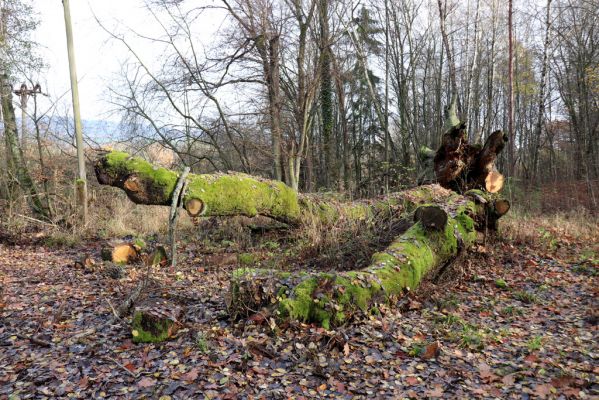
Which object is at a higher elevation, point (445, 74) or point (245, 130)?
point (445, 74)

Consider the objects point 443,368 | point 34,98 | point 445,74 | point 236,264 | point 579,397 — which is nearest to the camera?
point 579,397

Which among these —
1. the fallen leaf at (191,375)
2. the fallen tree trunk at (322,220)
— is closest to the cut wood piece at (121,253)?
the fallen tree trunk at (322,220)

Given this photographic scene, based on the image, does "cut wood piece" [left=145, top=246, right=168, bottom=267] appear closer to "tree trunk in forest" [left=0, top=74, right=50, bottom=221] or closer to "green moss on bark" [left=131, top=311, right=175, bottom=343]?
"green moss on bark" [left=131, top=311, right=175, bottom=343]

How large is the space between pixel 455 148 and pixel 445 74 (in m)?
19.1

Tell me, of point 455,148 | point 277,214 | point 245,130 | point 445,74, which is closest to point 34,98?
point 245,130

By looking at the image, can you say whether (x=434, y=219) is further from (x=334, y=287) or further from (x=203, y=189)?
(x=203, y=189)

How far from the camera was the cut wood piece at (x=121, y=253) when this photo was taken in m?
7.44

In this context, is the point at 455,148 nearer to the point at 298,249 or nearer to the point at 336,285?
the point at 298,249

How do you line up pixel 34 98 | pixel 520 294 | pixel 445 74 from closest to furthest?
pixel 520 294 < pixel 34 98 < pixel 445 74

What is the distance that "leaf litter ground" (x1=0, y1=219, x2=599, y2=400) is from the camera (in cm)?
342

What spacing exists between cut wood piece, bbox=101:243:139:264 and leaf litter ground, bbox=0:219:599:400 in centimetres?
120

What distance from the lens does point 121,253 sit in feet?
24.7

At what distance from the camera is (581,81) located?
65.1 feet

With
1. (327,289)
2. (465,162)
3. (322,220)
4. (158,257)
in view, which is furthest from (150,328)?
(465,162)
